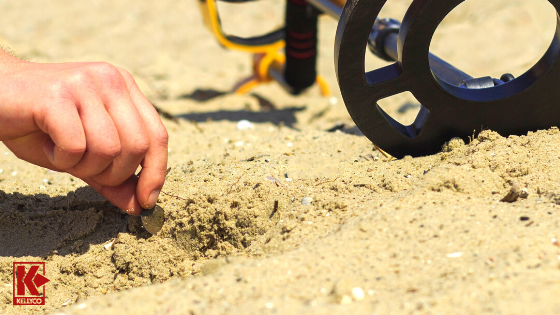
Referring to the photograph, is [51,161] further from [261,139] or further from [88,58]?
[88,58]

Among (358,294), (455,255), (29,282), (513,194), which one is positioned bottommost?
(29,282)

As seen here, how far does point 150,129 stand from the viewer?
1455 mm

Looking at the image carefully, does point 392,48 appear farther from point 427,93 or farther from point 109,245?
point 109,245

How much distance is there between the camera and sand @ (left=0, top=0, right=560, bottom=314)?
40.9 inches

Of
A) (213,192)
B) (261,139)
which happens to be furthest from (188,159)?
(213,192)

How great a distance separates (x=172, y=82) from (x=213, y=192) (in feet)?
8.37

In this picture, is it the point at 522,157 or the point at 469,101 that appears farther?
the point at 469,101

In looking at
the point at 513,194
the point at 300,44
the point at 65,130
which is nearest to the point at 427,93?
the point at 513,194

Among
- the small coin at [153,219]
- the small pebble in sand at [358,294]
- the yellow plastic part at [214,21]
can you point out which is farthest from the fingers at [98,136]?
the yellow plastic part at [214,21]

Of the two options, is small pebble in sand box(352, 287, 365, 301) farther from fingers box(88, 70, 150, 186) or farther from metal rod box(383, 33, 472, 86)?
metal rod box(383, 33, 472, 86)

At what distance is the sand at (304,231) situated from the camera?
1.04 meters

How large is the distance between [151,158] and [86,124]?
0.71ft

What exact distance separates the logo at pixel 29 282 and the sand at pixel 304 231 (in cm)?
2

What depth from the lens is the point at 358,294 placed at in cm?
104
